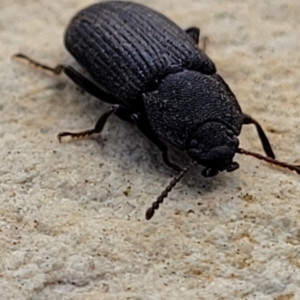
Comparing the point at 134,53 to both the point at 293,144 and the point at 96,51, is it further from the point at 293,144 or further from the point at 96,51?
the point at 293,144

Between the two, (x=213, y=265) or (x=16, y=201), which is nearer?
(x=213, y=265)

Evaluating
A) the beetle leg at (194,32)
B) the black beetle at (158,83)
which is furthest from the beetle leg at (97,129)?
the beetle leg at (194,32)

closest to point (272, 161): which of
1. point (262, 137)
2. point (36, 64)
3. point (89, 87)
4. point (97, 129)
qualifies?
point (262, 137)

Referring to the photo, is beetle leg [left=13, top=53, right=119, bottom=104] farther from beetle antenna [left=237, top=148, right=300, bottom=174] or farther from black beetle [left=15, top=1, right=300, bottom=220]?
beetle antenna [left=237, top=148, right=300, bottom=174]

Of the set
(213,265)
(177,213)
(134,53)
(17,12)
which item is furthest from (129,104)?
(17,12)

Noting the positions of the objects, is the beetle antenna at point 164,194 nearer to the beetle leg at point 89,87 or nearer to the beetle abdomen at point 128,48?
the beetle abdomen at point 128,48

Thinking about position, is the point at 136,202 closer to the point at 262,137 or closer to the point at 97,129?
the point at 97,129

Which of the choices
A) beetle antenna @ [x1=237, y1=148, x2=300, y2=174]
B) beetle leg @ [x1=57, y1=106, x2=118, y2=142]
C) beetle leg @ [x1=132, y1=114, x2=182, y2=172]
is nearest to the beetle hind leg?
beetle leg @ [x1=57, y1=106, x2=118, y2=142]
